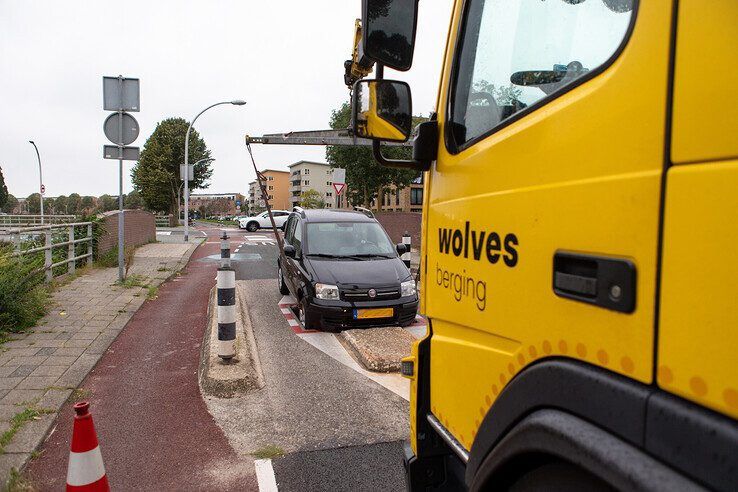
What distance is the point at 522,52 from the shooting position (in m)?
1.69

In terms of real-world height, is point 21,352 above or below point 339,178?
below

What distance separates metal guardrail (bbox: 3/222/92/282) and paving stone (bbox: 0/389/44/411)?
3565 millimetres

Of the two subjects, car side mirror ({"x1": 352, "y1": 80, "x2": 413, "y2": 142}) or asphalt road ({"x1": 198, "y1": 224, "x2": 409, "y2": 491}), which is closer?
car side mirror ({"x1": 352, "y1": 80, "x2": 413, "y2": 142})

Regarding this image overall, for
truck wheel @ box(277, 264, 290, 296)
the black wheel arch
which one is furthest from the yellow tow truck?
truck wheel @ box(277, 264, 290, 296)

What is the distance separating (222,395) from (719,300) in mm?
4149

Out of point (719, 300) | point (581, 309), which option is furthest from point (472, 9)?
point (719, 300)

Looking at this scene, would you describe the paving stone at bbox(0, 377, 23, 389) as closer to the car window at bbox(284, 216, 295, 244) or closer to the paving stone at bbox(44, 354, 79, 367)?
the paving stone at bbox(44, 354, 79, 367)

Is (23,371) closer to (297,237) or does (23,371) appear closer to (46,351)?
(46,351)

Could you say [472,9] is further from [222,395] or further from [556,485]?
[222,395]

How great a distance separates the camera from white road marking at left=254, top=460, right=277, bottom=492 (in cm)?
302

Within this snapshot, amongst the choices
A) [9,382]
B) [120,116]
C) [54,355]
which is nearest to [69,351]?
[54,355]

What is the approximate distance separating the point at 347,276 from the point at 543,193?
5467mm

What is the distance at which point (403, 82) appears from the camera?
6.93ft

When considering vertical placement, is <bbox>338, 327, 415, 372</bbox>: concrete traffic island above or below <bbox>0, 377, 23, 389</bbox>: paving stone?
above
